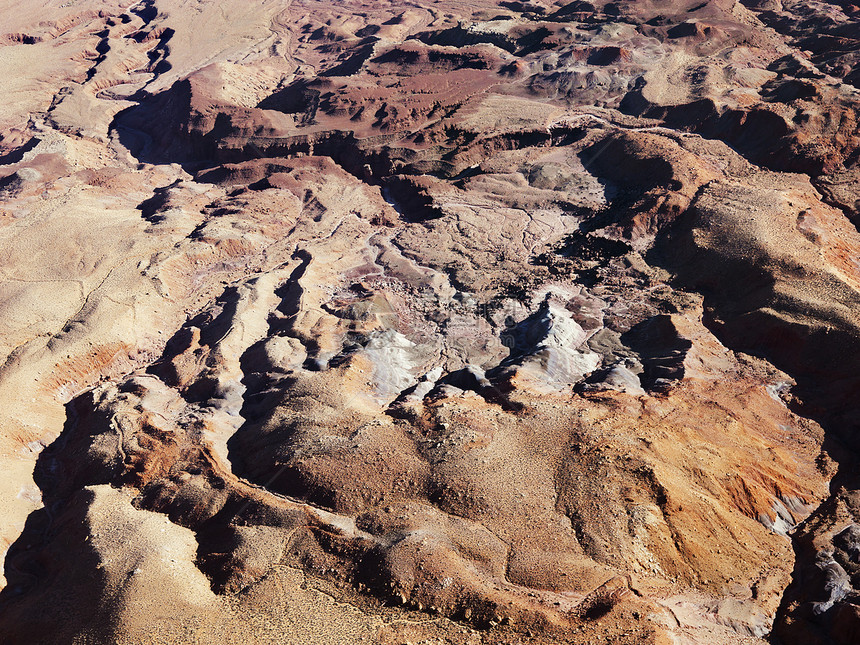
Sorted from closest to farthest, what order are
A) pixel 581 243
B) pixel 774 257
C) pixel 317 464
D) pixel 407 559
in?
pixel 407 559, pixel 317 464, pixel 774 257, pixel 581 243

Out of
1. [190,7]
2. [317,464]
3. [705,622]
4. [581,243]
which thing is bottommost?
[581,243]

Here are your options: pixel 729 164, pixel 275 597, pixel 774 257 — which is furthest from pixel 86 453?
pixel 729 164

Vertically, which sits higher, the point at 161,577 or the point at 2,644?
the point at 161,577

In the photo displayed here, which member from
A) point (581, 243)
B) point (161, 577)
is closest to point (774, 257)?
point (581, 243)

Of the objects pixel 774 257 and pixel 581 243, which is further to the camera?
pixel 581 243

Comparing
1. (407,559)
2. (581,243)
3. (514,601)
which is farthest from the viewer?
(581,243)

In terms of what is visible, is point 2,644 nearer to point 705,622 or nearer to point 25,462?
point 25,462
